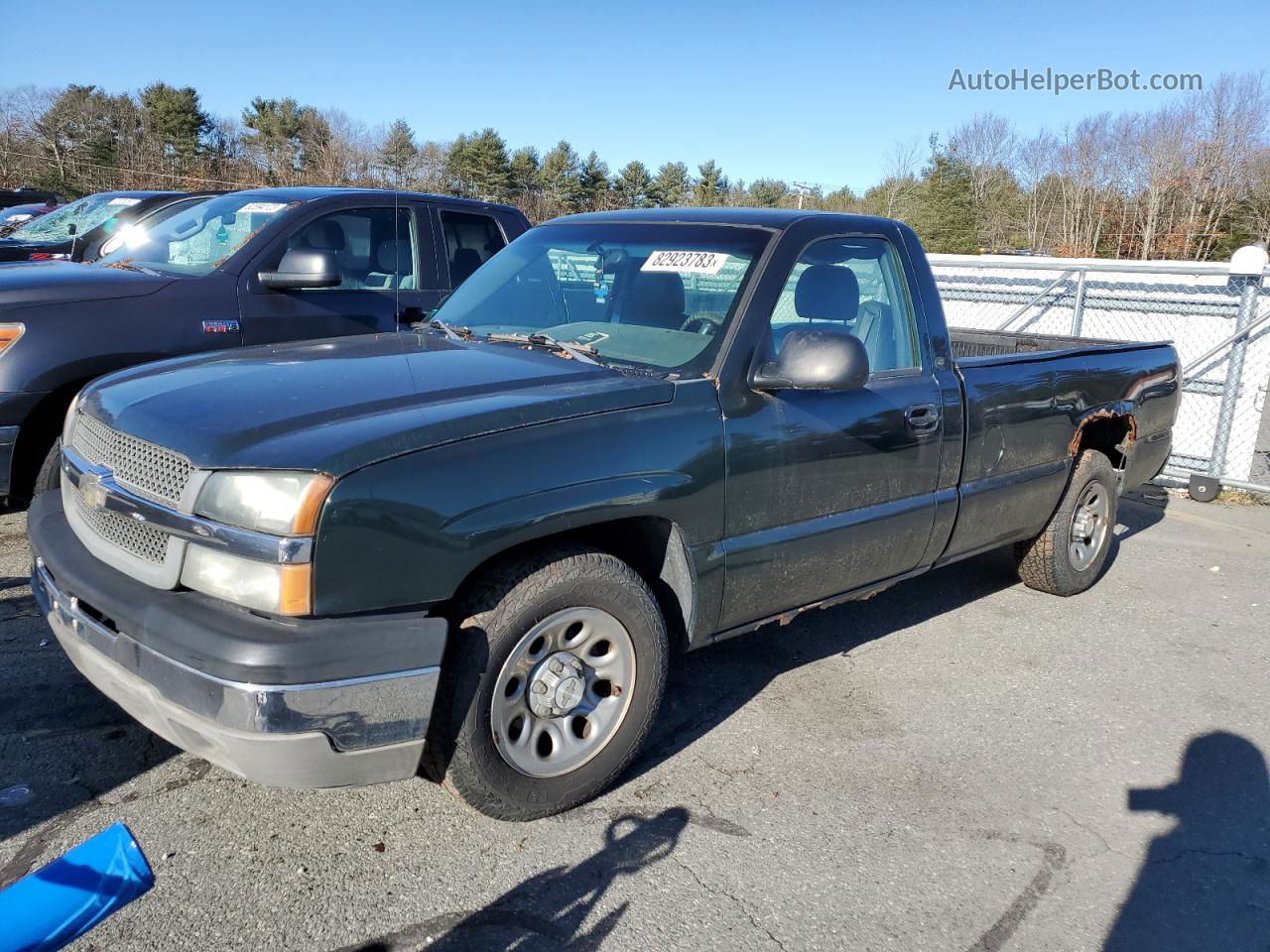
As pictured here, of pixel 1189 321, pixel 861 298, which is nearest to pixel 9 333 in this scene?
pixel 861 298

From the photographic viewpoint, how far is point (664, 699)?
3953mm

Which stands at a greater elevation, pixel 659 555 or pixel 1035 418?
pixel 1035 418

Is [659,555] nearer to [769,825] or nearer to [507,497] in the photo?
Result: [507,497]

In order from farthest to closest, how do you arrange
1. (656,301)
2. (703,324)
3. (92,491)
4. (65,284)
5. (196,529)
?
(65,284) < (656,301) < (703,324) < (92,491) < (196,529)

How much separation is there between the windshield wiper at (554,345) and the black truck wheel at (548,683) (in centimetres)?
78

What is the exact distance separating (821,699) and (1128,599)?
8.35 ft

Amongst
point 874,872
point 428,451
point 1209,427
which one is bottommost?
point 874,872

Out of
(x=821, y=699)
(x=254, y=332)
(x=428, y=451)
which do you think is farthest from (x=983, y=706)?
(x=254, y=332)

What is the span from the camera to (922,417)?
3.94m

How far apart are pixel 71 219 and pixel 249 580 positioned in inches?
433

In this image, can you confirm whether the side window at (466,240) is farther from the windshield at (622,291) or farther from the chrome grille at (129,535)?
the chrome grille at (129,535)

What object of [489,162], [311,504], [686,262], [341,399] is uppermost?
[489,162]

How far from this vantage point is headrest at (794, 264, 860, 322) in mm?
3801

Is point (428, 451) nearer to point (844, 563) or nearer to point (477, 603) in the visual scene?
point (477, 603)
